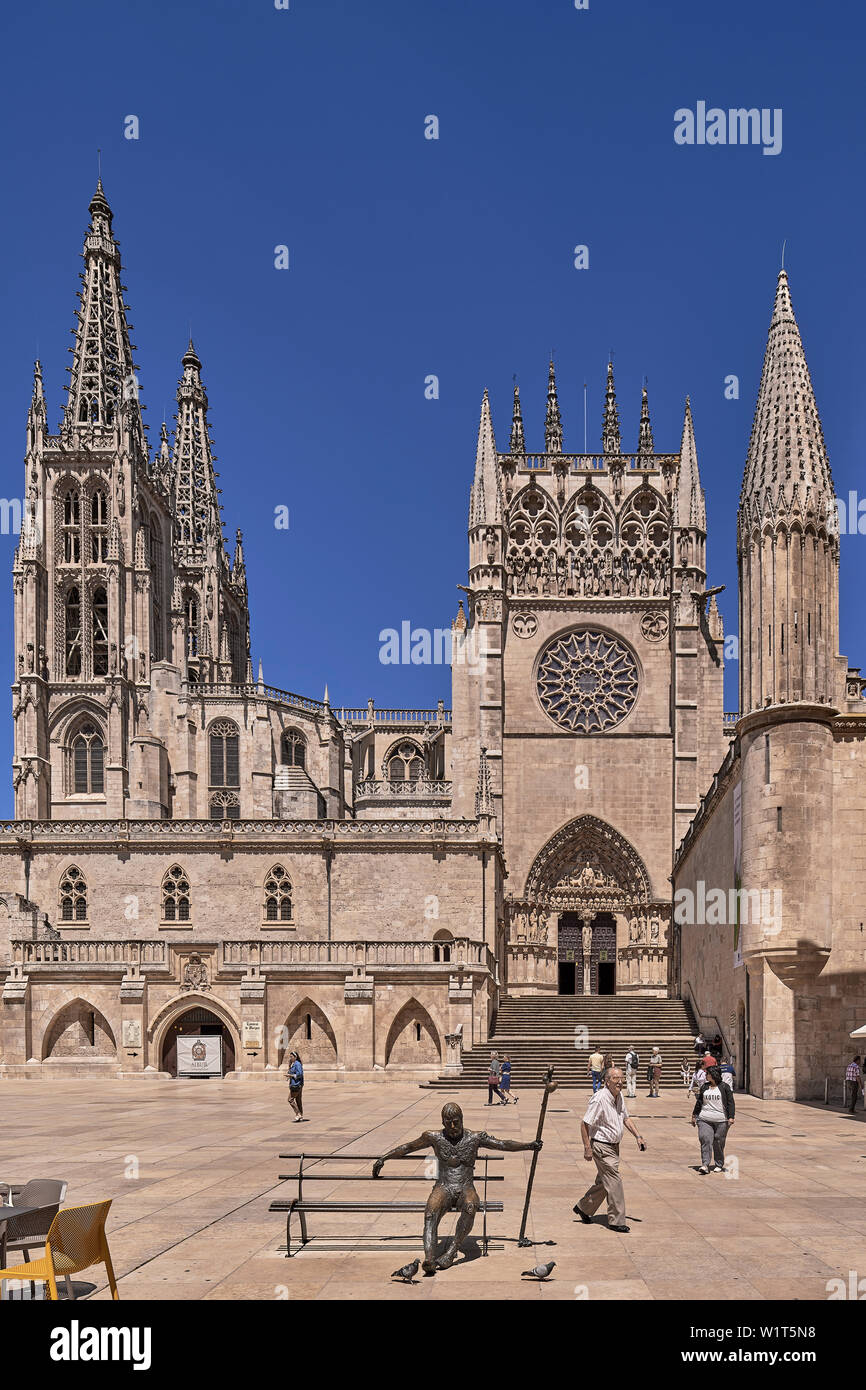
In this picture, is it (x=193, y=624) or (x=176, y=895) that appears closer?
(x=176, y=895)

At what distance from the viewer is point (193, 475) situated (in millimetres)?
86938

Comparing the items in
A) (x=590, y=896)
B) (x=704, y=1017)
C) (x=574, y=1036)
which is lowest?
(x=574, y=1036)

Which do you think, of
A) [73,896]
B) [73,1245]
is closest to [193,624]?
[73,896]

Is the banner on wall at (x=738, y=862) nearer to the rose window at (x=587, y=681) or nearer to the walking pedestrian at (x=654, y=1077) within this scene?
the walking pedestrian at (x=654, y=1077)

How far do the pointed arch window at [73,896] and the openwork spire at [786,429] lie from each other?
85.6 ft

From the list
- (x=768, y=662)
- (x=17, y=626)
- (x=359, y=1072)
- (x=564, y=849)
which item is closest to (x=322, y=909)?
(x=359, y=1072)

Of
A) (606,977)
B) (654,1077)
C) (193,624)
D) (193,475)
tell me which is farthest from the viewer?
(193,475)

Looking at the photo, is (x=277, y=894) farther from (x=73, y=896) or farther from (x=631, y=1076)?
(x=631, y=1076)

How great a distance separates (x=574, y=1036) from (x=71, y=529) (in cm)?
4387

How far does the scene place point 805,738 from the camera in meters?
26.7

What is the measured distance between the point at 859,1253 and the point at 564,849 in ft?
140

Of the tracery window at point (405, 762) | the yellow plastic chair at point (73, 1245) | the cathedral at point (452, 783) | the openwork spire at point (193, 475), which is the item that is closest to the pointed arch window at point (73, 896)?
the cathedral at point (452, 783)

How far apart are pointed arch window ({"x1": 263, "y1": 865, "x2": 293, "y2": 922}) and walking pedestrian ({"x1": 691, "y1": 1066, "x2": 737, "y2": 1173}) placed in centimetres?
2807

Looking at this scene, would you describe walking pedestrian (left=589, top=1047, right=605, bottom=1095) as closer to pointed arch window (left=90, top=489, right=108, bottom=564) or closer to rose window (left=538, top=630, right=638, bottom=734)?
rose window (left=538, top=630, right=638, bottom=734)
